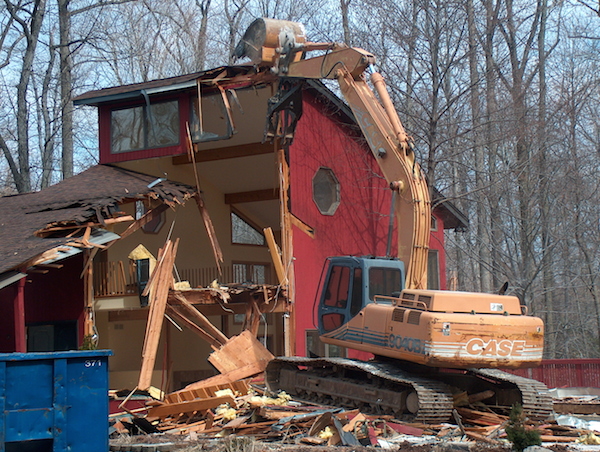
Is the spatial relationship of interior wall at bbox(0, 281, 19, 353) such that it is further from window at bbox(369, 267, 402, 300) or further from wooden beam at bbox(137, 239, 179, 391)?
window at bbox(369, 267, 402, 300)

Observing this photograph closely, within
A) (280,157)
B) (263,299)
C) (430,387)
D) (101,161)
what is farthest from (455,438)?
(101,161)

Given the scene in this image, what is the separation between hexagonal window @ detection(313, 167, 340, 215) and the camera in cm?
2131

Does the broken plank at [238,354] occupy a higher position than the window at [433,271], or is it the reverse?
the window at [433,271]

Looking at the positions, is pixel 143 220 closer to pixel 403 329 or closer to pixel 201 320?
pixel 201 320

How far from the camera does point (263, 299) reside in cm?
1941

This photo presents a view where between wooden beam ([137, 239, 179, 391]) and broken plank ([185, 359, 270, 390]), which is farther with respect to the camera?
wooden beam ([137, 239, 179, 391])

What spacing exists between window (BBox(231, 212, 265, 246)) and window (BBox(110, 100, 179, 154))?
529 centimetres

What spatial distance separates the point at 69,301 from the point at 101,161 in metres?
4.87

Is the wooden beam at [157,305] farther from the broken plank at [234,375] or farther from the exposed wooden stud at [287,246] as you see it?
the exposed wooden stud at [287,246]

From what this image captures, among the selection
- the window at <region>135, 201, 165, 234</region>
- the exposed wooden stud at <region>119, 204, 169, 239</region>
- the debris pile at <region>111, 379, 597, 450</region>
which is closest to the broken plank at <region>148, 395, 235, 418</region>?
the debris pile at <region>111, 379, 597, 450</region>

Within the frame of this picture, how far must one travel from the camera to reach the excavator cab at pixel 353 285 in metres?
14.2

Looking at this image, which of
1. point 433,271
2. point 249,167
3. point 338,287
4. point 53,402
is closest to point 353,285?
point 338,287

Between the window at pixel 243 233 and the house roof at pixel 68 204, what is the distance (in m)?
A: 5.09

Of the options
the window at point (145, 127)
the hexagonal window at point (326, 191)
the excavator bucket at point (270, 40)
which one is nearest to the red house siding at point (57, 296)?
the window at point (145, 127)
